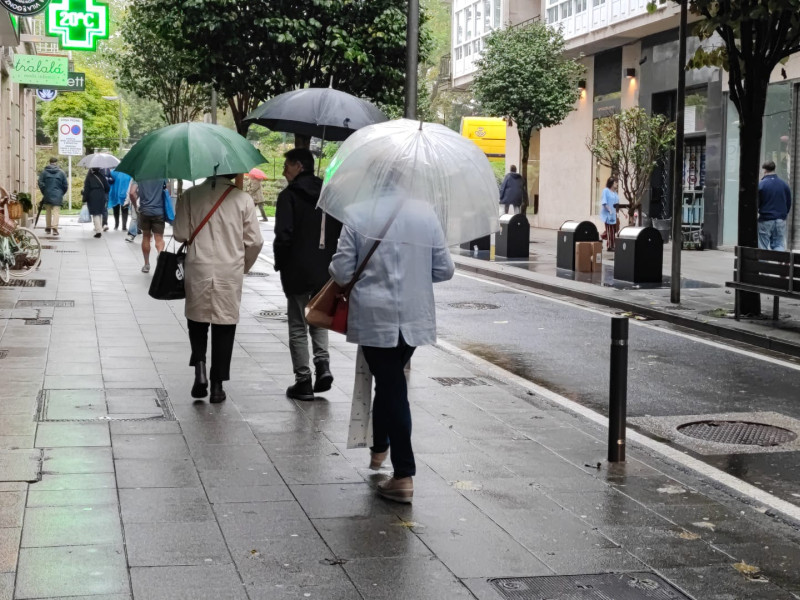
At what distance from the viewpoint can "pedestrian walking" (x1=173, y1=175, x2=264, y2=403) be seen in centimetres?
809

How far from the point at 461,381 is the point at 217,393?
2.24 metres

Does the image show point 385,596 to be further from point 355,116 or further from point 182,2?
point 182,2

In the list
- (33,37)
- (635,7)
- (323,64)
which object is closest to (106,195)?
(33,37)

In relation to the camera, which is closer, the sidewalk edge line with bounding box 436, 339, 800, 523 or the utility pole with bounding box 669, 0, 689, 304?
the sidewalk edge line with bounding box 436, 339, 800, 523

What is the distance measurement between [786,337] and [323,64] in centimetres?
856

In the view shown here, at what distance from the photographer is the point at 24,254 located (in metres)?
17.8

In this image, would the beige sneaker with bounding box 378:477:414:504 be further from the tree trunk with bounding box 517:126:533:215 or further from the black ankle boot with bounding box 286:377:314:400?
the tree trunk with bounding box 517:126:533:215

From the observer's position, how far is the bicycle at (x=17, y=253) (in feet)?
53.3

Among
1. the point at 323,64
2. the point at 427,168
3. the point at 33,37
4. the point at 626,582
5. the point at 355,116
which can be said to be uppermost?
the point at 33,37

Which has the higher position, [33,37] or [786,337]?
[33,37]

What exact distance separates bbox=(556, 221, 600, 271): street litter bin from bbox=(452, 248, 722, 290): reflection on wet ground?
0.22 meters

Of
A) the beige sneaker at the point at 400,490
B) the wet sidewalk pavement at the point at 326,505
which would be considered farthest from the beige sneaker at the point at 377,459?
the beige sneaker at the point at 400,490

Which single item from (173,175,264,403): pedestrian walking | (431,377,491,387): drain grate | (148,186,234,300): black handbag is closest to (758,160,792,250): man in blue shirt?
(431,377,491,387): drain grate

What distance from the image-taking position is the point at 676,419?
8.39 m
